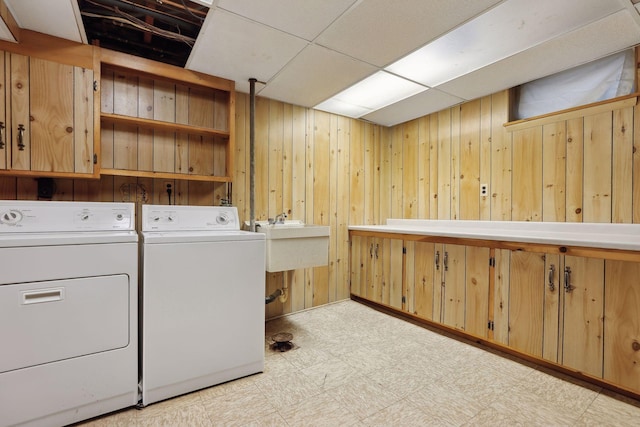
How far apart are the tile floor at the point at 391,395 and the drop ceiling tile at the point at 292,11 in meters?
2.12

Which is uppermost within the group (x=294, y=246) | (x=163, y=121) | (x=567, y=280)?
(x=163, y=121)

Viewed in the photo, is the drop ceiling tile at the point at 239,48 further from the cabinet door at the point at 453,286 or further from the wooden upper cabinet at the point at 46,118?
the cabinet door at the point at 453,286

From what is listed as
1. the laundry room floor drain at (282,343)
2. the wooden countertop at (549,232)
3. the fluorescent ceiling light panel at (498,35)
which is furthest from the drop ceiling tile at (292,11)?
the laundry room floor drain at (282,343)

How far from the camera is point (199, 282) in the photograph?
1683 millimetres

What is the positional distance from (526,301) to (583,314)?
0.29 metres

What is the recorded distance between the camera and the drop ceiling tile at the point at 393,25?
1.55 meters

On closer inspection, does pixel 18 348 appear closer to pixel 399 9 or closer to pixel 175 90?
pixel 175 90

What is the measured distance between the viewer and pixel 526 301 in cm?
200

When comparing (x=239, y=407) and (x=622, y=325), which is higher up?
(x=622, y=325)

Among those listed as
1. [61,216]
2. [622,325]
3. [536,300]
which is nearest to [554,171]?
[536,300]

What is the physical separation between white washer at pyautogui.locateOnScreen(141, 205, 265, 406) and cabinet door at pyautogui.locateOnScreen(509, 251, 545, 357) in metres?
1.73

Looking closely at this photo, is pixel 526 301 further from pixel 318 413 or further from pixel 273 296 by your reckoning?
pixel 273 296

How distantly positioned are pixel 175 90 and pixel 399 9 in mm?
1717

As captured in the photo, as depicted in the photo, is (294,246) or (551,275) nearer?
(551,275)
